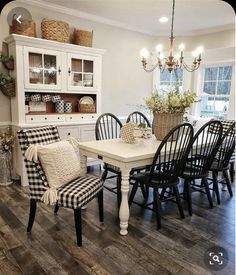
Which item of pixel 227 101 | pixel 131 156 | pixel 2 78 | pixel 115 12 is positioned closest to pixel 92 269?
pixel 131 156

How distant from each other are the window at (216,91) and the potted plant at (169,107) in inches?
92.8

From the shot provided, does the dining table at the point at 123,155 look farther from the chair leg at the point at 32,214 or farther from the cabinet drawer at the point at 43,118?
the cabinet drawer at the point at 43,118

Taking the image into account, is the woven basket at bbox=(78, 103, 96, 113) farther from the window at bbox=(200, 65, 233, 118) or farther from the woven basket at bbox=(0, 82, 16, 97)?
the window at bbox=(200, 65, 233, 118)

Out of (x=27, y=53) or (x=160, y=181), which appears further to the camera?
(x=27, y=53)

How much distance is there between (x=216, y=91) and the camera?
15.9ft

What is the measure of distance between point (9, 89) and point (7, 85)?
0.19ft

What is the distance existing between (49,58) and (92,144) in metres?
1.66

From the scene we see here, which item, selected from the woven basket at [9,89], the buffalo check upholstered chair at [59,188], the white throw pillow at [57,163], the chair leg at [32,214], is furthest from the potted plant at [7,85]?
the chair leg at [32,214]

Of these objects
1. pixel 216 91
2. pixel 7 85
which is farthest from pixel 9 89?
pixel 216 91

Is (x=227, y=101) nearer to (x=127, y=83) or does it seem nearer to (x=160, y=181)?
(x=127, y=83)

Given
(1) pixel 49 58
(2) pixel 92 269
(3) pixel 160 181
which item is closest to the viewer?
(2) pixel 92 269

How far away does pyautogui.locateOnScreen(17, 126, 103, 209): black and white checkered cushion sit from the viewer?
2029 millimetres

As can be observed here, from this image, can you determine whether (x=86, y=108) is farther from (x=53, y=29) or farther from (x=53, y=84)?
(x=53, y=29)

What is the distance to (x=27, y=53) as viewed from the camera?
3279 millimetres
